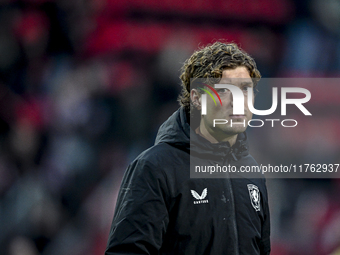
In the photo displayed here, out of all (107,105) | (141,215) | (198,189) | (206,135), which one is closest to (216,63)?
(206,135)

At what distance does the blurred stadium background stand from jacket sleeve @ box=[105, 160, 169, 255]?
240 cm

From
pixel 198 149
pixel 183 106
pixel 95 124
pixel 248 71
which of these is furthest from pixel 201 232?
pixel 95 124

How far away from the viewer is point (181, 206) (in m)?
1.39

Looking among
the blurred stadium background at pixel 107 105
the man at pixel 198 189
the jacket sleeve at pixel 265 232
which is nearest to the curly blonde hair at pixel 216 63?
the man at pixel 198 189

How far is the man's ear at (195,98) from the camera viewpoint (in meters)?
1.63

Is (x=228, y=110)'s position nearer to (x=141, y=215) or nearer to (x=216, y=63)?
(x=216, y=63)

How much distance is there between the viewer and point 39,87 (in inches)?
151

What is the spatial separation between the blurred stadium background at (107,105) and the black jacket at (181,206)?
2325mm

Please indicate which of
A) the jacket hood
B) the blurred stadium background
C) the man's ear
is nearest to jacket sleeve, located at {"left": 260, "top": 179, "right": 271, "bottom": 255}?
the jacket hood

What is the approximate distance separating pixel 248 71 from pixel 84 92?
252 cm

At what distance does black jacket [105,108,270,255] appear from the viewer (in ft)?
4.36

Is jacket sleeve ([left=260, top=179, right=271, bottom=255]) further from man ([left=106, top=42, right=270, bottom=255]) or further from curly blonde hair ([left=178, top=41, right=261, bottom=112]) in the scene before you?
curly blonde hair ([left=178, top=41, right=261, bottom=112])

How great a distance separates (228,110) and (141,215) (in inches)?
20.0

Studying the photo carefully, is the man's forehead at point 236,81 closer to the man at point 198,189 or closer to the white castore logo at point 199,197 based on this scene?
the man at point 198,189
